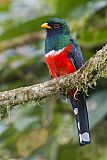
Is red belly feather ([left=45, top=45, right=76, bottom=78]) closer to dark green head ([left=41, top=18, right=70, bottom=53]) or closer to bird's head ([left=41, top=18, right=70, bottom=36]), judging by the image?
dark green head ([left=41, top=18, right=70, bottom=53])

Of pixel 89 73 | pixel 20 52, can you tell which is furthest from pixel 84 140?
pixel 20 52

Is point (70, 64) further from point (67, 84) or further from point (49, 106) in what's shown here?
point (49, 106)

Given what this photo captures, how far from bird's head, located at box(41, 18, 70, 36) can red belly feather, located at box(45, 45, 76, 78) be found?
27cm

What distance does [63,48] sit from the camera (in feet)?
13.4

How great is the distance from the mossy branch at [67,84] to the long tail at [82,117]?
0.89ft

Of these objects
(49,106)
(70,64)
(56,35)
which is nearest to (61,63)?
(70,64)

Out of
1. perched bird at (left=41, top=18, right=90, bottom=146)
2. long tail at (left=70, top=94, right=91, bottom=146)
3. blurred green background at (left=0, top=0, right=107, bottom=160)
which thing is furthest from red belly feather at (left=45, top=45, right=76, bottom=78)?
blurred green background at (left=0, top=0, right=107, bottom=160)

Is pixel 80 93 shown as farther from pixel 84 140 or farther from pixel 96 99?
pixel 96 99

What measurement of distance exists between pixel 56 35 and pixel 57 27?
3.4 inches

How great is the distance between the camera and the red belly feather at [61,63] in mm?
4000

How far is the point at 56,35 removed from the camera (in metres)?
4.29

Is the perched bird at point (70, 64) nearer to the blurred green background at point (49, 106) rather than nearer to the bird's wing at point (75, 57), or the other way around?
the bird's wing at point (75, 57)

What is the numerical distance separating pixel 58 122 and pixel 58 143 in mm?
338

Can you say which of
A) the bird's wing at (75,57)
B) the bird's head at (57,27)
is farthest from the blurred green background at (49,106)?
the bird's wing at (75,57)
